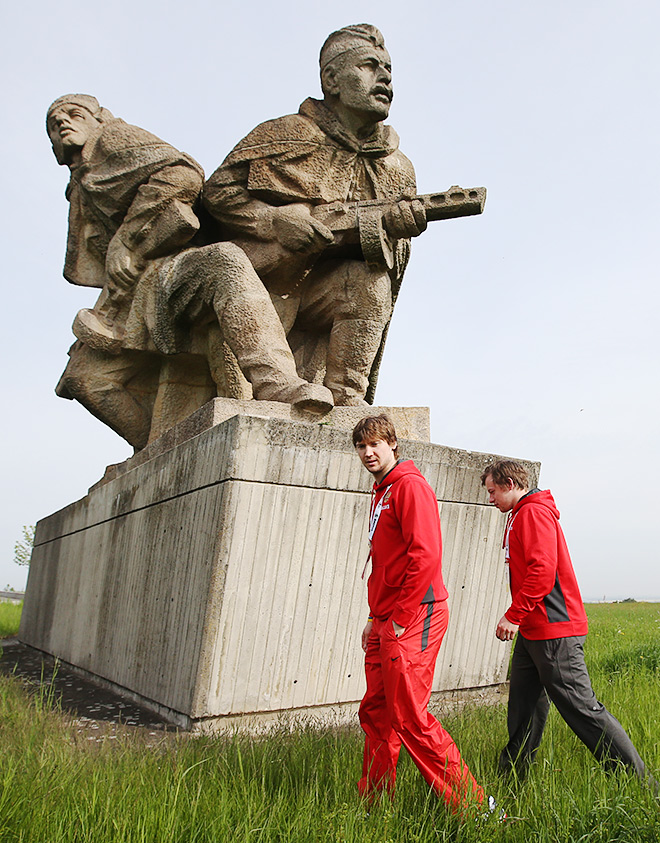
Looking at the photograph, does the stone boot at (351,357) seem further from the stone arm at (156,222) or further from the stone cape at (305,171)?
the stone arm at (156,222)

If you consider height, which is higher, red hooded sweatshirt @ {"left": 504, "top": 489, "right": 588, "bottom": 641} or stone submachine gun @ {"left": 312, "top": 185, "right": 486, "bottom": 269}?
stone submachine gun @ {"left": 312, "top": 185, "right": 486, "bottom": 269}

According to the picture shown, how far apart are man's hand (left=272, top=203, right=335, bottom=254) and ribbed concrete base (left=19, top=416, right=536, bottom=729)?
1447 mm

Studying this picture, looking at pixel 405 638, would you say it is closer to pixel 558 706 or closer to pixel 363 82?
pixel 558 706

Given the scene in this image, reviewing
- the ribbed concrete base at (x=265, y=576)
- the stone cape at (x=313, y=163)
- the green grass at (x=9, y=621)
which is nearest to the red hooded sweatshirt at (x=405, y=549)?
the ribbed concrete base at (x=265, y=576)

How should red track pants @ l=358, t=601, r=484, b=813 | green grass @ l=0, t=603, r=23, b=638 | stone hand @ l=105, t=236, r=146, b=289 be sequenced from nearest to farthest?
red track pants @ l=358, t=601, r=484, b=813, stone hand @ l=105, t=236, r=146, b=289, green grass @ l=0, t=603, r=23, b=638

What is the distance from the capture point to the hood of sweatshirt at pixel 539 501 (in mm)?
2738

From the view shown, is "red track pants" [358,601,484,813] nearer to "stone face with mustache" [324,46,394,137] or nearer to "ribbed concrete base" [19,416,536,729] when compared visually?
Result: "ribbed concrete base" [19,416,536,729]

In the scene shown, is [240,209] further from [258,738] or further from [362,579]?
[258,738]

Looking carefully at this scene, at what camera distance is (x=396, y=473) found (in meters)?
2.46

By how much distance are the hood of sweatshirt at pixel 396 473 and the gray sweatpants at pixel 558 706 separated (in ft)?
2.53

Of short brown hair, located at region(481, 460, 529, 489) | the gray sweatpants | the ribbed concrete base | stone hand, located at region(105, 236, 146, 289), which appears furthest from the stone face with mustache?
the gray sweatpants

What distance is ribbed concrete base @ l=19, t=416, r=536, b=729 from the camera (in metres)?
3.08

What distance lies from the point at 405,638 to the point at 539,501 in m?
0.81

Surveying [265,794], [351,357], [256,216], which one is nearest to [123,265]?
[256,216]
